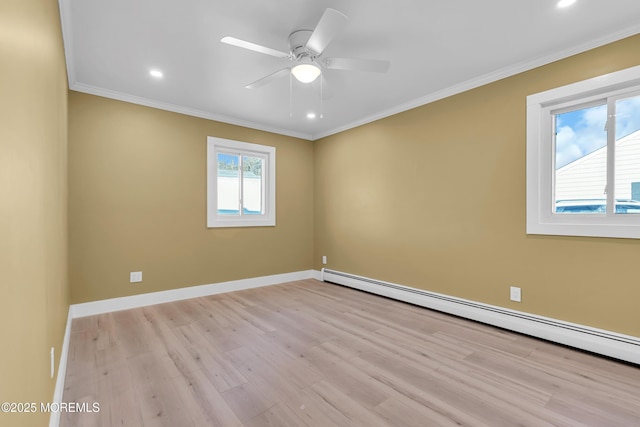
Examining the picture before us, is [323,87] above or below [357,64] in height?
above

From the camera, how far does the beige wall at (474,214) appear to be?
2.42m

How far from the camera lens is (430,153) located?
3.61 meters

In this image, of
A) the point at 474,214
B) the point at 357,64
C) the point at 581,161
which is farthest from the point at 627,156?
the point at 357,64

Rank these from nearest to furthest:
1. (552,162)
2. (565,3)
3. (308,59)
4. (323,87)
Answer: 1. (565,3)
2. (308,59)
3. (552,162)
4. (323,87)

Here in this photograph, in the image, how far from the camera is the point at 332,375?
2096mm

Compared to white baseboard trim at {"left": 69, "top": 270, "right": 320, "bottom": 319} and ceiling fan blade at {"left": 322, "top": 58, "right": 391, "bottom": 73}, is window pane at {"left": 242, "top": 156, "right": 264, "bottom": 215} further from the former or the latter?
ceiling fan blade at {"left": 322, "top": 58, "right": 391, "bottom": 73}

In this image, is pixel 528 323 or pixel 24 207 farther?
pixel 528 323

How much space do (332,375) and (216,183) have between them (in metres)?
3.14

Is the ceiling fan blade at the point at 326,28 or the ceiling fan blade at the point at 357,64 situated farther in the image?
the ceiling fan blade at the point at 357,64

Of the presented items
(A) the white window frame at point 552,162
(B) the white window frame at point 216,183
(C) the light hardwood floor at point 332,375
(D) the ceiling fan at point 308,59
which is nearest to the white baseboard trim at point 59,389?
(C) the light hardwood floor at point 332,375

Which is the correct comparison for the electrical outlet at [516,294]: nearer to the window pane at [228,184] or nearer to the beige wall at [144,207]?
the beige wall at [144,207]

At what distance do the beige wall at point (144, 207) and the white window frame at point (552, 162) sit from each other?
3.57 m

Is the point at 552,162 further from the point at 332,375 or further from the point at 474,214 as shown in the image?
the point at 332,375

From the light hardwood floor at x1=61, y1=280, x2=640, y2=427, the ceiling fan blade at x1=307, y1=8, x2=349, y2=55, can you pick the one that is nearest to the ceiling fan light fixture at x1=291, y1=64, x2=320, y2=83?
the ceiling fan blade at x1=307, y1=8, x2=349, y2=55
